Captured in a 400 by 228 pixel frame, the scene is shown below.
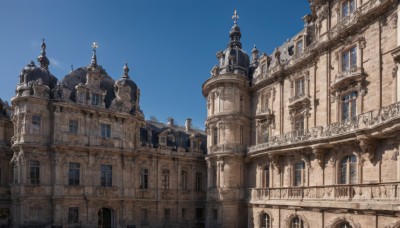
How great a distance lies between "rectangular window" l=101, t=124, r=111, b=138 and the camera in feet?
116

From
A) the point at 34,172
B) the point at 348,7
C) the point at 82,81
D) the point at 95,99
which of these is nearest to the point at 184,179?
the point at 95,99

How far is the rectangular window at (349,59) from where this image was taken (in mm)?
23084

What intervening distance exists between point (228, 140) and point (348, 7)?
15.8 meters

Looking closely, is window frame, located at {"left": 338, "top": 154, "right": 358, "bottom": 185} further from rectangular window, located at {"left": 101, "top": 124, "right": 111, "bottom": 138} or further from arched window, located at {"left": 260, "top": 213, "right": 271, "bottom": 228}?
rectangular window, located at {"left": 101, "top": 124, "right": 111, "bottom": 138}

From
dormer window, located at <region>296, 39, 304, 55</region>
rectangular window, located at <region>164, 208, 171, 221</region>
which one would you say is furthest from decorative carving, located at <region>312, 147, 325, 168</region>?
rectangular window, located at <region>164, 208, 171, 221</region>

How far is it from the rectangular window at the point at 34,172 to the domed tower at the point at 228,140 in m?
16.5

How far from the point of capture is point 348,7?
24250 millimetres

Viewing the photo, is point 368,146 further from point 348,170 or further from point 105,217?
point 105,217

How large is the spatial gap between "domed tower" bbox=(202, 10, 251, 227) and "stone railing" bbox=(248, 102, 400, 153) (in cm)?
463

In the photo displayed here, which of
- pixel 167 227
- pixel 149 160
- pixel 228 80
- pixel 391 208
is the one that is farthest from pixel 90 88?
pixel 391 208

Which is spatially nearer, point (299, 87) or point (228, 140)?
point (299, 87)

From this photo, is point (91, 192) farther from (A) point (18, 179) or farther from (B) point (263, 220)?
(B) point (263, 220)

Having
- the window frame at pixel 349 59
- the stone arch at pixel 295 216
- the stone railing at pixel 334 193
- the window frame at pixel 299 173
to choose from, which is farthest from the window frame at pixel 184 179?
the window frame at pixel 349 59

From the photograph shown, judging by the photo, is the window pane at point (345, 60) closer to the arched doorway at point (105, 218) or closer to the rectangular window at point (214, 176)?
the rectangular window at point (214, 176)
